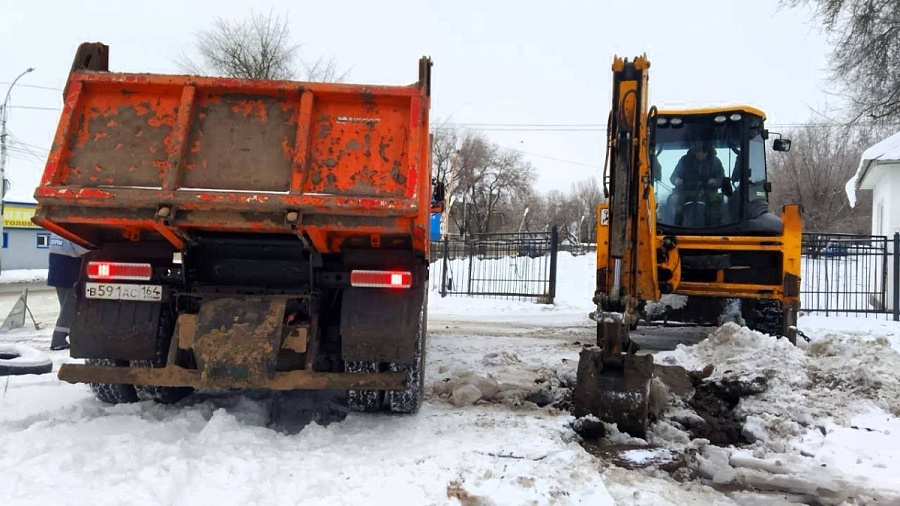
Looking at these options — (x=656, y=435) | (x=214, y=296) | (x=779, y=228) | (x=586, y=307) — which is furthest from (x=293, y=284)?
(x=586, y=307)

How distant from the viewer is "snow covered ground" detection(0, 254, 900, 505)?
3314 millimetres

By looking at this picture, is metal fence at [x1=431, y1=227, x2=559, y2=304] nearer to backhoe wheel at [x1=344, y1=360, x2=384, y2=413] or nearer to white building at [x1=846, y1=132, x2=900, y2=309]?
→ white building at [x1=846, y1=132, x2=900, y2=309]

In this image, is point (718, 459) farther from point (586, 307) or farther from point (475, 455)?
point (586, 307)

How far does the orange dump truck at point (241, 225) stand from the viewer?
398 cm

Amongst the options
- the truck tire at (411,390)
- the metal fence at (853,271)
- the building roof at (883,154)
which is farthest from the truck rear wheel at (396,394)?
the building roof at (883,154)

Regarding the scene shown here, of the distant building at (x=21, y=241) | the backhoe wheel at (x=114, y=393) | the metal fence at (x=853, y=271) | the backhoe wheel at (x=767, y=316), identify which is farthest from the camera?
the distant building at (x=21, y=241)

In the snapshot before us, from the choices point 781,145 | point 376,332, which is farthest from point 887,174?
point 376,332

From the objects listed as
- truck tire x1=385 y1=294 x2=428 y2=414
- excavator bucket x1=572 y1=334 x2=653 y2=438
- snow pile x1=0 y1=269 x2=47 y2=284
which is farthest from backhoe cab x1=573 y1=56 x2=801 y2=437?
snow pile x1=0 y1=269 x2=47 y2=284

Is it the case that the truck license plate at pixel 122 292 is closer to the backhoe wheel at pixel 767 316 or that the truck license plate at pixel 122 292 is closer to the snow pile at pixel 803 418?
Result: the snow pile at pixel 803 418

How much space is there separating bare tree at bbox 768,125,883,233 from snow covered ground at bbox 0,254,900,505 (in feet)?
130

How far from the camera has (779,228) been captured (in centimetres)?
780

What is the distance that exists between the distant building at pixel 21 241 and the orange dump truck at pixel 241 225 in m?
35.2

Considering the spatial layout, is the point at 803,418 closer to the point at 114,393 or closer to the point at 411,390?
the point at 411,390

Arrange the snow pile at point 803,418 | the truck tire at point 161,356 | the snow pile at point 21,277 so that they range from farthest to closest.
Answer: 1. the snow pile at point 21,277
2. the truck tire at point 161,356
3. the snow pile at point 803,418
